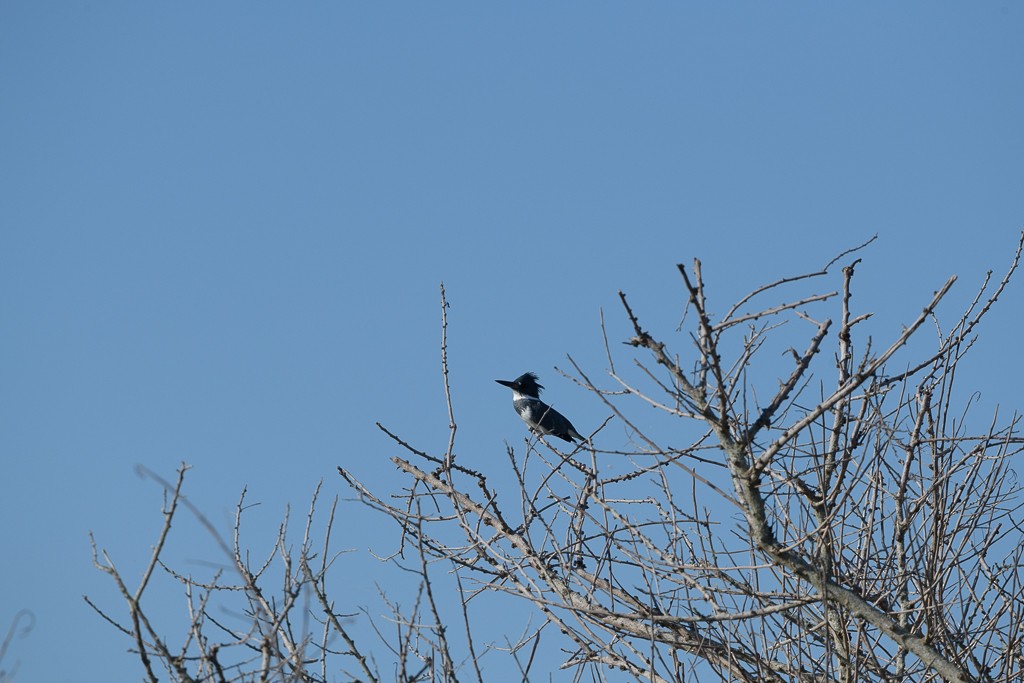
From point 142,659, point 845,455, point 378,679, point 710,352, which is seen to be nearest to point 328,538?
point 378,679

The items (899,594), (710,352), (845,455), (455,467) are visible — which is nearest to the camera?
(710,352)

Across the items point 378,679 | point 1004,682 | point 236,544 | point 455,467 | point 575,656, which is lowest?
point 1004,682

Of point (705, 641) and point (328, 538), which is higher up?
point (328, 538)

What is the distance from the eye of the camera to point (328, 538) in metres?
3.64

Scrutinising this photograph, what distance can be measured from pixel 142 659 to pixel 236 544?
1178 millimetres

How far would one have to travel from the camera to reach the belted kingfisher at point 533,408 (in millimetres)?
11898

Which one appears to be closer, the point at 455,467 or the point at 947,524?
the point at 947,524

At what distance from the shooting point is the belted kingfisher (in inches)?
468

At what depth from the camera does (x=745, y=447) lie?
3.55m

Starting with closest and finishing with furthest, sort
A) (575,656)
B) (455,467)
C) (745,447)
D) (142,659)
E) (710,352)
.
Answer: (142,659), (710,352), (745,447), (575,656), (455,467)

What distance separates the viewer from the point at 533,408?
42.0 ft

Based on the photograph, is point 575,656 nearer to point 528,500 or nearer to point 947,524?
point 528,500

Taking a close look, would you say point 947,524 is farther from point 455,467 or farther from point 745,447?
point 455,467

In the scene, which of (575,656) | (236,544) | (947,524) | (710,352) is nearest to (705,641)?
(575,656)
